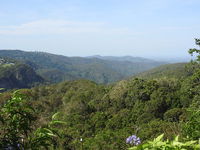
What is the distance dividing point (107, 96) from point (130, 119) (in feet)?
25.2

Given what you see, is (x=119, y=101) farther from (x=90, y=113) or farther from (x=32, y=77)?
(x=32, y=77)

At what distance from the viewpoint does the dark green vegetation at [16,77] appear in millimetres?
129875

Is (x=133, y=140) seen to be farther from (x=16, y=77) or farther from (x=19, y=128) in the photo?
(x=16, y=77)

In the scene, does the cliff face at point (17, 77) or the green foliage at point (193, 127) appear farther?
the cliff face at point (17, 77)

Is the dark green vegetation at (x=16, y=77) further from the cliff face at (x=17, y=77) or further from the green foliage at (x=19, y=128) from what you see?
the green foliage at (x=19, y=128)

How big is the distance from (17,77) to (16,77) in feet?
3.00

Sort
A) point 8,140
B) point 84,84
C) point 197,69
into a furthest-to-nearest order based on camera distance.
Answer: point 84,84, point 197,69, point 8,140

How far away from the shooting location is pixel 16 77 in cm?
14000

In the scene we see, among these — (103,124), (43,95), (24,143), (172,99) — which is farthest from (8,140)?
(43,95)

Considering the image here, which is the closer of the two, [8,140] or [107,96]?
[8,140]

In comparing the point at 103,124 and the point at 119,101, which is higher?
the point at 119,101

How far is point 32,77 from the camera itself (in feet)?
499

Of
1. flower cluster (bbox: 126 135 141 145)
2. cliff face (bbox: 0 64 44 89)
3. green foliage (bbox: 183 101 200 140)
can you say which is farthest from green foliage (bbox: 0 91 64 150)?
cliff face (bbox: 0 64 44 89)

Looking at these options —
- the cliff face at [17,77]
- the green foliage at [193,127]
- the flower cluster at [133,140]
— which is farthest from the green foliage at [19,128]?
the cliff face at [17,77]
